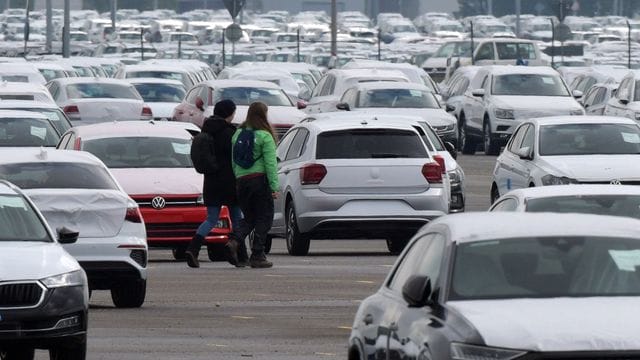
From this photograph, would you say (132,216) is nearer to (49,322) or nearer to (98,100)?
(49,322)

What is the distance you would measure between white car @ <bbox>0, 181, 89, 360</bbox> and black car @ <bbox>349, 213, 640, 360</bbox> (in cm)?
→ 287

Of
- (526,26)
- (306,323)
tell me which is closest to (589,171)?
(306,323)

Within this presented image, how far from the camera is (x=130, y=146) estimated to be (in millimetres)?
24016

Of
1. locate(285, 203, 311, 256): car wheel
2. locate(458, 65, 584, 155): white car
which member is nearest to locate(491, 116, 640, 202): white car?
locate(285, 203, 311, 256): car wheel

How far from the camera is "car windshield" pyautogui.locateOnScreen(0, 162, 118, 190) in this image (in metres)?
18.9

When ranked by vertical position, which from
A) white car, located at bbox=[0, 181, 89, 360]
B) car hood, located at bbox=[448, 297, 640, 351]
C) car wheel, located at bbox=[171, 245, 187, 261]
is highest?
car hood, located at bbox=[448, 297, 640, 351]

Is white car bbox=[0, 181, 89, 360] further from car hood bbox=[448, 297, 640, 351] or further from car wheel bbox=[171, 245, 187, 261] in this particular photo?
car wheel bbox=[171, 245, 187, 261]

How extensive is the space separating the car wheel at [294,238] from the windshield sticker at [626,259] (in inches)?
537

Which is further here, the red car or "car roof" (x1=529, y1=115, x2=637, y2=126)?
"car roof" (x1=529, y1=115, x2=637, y2=126)

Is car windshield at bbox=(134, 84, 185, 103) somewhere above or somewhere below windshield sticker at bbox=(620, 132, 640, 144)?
below

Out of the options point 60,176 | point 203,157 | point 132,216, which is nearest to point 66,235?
point 132,216

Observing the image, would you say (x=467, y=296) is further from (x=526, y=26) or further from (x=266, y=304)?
(x=526, y=26)

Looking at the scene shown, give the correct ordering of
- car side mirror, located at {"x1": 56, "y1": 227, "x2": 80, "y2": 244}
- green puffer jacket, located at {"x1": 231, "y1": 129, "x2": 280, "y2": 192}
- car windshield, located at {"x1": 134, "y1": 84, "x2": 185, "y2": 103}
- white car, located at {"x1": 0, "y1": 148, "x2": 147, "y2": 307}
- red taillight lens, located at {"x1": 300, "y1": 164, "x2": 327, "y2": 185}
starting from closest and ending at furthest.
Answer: car side mirror, located at {"x1": 56, "y1": 227, "x2": 80, "y2": 244} → white car, located at {"x1": 0, "y1": 148, "x2": 147, "y2": 307} → green puffer jacket, located at {"x1": 231, "y1": 129, "x2": 280, "y2": 192} → red taillight lens, located at {"x1": 300, "y1": 164, "x2": 327, "y2": 185} → car windshield, located at {"x1": 134, "y1": 84, "x2": 185, "y2": 103}

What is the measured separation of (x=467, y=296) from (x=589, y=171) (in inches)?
557
